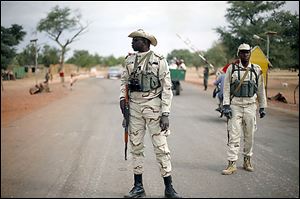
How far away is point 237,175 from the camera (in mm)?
5266

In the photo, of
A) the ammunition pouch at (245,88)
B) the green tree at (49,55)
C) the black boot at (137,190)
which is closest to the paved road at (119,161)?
the black boot at (137,190)

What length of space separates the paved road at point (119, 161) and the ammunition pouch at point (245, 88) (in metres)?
1.05

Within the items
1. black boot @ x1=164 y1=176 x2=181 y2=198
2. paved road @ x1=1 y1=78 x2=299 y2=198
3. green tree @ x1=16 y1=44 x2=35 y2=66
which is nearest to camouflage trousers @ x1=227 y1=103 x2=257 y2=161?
paved road @ x1=1 y1=78 x2=299 y2=198

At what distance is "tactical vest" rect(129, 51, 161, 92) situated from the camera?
12.7 feet

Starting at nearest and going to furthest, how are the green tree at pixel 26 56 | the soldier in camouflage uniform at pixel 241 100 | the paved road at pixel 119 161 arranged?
the paved road at pixel 119 161 → the soldier in camouflage uniform at pixel 241 100 → the green tree at pixel 26 56

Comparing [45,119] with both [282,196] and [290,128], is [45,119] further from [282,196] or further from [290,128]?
[282,196]

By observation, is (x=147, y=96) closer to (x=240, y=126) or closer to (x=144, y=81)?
(x=144, y=81)

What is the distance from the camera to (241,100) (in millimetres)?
5133

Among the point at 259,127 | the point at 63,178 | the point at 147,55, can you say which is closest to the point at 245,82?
the point at 147,55

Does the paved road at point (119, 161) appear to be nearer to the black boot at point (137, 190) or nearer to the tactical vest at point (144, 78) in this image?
the black boot at point (137, 190)

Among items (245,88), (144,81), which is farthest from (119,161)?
(144,81)

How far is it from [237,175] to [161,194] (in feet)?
4.20

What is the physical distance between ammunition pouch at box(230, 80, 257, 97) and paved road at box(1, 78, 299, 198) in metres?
1.05

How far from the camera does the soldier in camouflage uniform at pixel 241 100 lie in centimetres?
497
